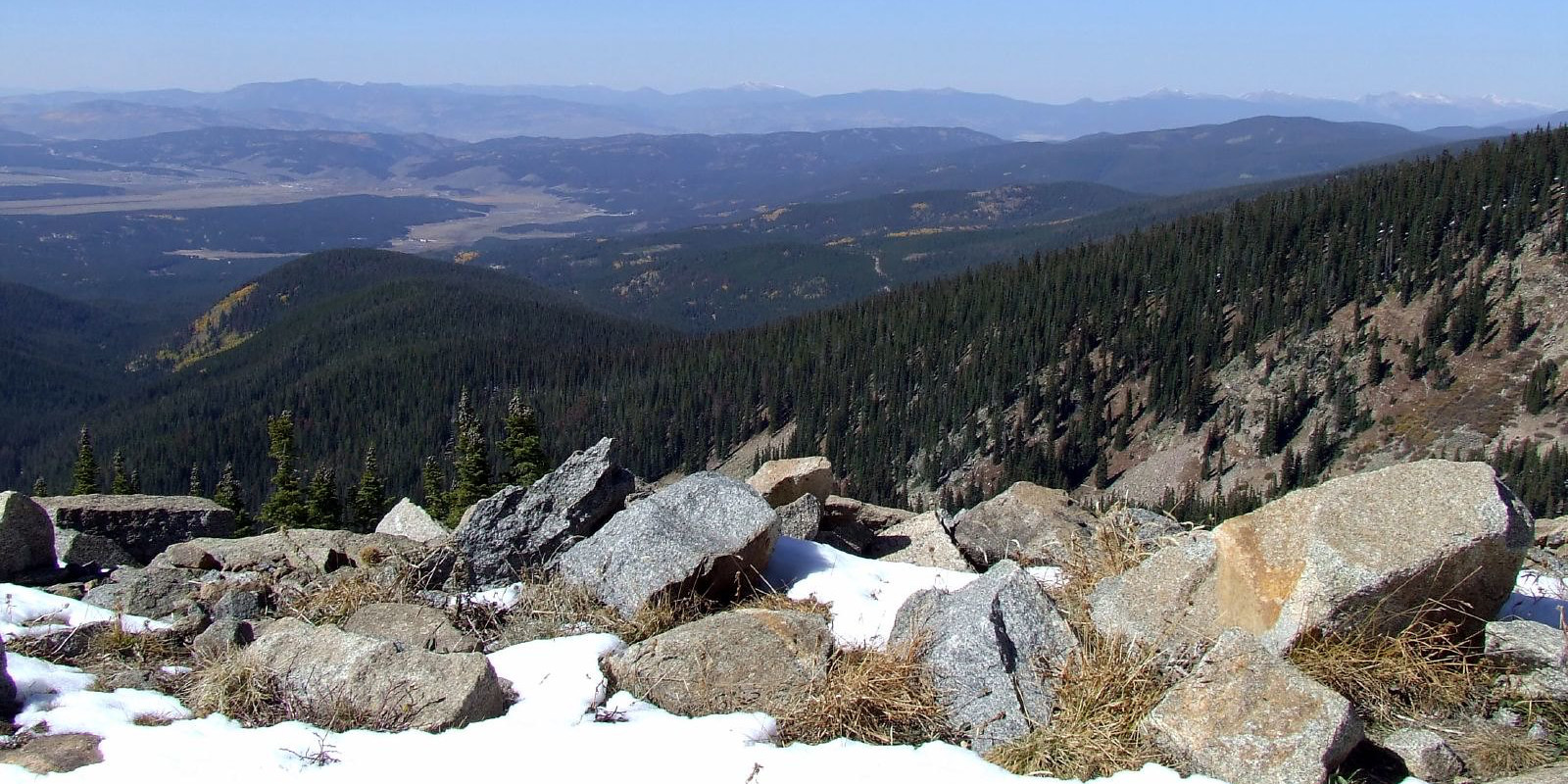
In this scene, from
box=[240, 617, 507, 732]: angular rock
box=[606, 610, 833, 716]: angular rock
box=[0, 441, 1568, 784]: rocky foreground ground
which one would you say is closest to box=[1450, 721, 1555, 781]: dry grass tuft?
box=[0, 441, 1568, 784]: rocky foreground ground

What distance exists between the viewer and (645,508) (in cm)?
1136

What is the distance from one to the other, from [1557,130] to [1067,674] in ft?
422

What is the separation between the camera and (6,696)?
26.9ft

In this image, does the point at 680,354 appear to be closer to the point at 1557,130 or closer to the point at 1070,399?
the point at 1070,399

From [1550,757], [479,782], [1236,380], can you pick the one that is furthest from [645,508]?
[1236,380]

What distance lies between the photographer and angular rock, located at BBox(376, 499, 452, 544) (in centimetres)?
1672

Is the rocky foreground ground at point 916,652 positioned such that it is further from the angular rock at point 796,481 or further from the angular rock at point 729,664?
the angular rock at point 796,481

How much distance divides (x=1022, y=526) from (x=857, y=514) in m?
2.91

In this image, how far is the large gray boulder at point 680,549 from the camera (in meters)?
10.5

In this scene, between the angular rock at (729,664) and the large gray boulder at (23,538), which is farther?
the large gray boulder at (23,538)

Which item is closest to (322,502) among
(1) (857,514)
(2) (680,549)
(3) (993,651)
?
(1) (857,514)

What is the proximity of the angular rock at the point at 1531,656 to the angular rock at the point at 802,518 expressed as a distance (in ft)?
25.3

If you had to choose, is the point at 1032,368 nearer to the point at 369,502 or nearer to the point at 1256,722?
the point at 369,502

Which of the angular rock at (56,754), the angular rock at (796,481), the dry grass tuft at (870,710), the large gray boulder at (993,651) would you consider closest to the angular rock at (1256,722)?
the large gray boulder at (993,651)
